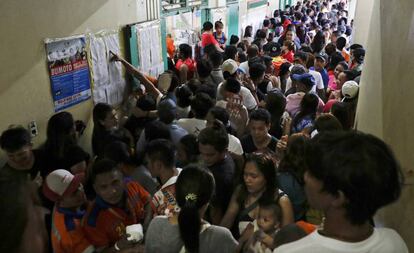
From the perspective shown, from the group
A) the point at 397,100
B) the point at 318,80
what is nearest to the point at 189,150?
the point at 397,100

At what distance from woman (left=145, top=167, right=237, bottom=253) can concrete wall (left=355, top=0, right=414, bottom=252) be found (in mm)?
932

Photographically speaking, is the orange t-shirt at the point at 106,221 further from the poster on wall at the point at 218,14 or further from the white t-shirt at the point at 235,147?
the poster on wall at the point at 218,14

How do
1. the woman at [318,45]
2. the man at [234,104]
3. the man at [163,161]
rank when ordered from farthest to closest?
the woman at [318,45] < the man at [234,104] < the man at [163,161]

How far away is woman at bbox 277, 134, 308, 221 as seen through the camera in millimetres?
2451

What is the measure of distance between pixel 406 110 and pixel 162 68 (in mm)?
4523

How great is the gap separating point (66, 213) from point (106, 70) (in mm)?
2702

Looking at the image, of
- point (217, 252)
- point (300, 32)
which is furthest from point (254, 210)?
point (300, 32)

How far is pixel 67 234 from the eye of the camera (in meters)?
2.26

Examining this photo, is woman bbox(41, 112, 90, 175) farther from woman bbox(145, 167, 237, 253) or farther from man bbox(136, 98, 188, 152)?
woman bbox(145, 167, 237, 253)

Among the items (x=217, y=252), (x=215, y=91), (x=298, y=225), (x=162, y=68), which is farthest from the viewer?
(x=162, y=68)

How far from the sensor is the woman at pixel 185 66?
5.90 metres

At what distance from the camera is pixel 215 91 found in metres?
4.50

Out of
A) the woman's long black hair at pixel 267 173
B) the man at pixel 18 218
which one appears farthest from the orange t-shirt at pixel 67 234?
the woman's long black hair at pixel 267 173

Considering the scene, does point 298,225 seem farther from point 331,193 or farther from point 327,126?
point 327,126
